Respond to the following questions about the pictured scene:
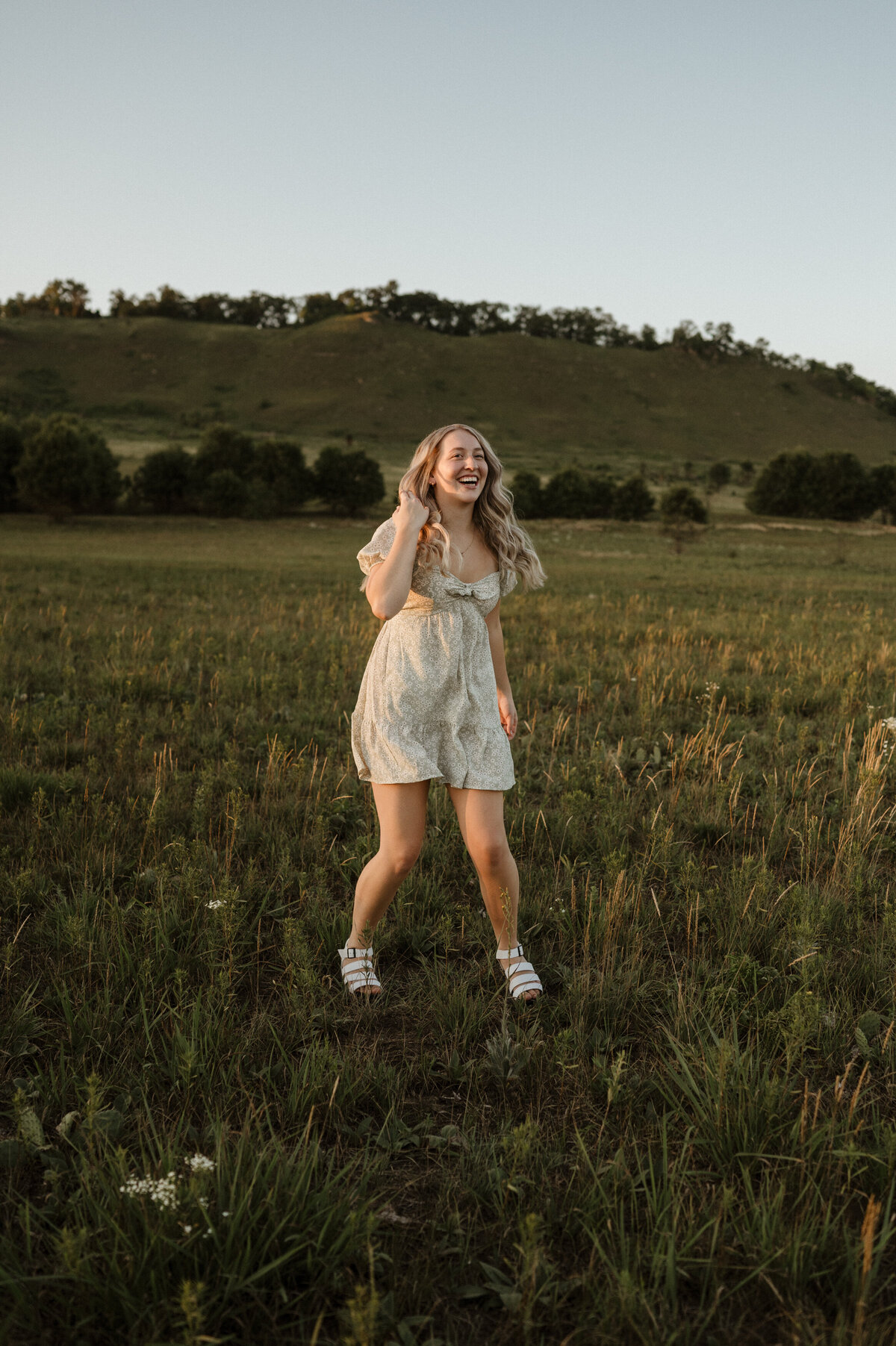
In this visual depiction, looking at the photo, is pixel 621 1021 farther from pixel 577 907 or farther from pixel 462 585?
pixel 462 585

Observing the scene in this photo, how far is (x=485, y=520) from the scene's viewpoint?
3.92 metres

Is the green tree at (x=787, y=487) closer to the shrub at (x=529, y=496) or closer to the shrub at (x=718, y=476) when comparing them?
the shrub at (x=718, y=476)

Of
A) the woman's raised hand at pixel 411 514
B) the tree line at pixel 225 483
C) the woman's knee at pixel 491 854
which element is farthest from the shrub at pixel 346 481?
the woman's knee at pixel 491 854

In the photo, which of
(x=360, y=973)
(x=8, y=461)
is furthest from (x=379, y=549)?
(x=8, y=461)

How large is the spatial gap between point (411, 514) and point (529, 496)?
6051 cm

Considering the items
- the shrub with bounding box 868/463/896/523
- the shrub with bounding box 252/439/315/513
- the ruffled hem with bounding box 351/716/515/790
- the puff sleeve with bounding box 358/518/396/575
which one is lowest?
the ruffled hem with bounding box 351/716/515/790

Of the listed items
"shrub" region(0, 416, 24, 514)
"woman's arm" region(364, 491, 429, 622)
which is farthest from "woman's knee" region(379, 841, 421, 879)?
"shrub" region(0, 416, 24, 514)

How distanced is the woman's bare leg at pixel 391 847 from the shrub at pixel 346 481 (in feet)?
193

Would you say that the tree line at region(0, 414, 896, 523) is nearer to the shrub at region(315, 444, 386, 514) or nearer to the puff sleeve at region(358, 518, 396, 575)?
the shrub at region(315, 444, 386, 514)

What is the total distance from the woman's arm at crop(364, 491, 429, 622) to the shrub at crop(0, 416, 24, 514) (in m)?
57.8

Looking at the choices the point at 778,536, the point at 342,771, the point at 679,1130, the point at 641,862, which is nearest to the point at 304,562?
the point at 342,771

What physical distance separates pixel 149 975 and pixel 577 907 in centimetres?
205

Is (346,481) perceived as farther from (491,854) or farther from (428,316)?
(428,316)

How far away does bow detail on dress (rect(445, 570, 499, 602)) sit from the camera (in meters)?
3.68
